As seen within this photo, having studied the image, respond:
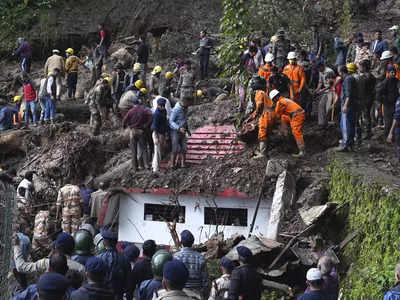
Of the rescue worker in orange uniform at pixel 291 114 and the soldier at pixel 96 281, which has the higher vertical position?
the rescue worker in orange uniform at pixel 291 114

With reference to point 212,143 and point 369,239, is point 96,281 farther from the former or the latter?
point 212,143

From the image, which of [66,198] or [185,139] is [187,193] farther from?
[66,198]

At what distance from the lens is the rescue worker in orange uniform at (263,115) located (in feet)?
52.1

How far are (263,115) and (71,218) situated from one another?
18.3 ft

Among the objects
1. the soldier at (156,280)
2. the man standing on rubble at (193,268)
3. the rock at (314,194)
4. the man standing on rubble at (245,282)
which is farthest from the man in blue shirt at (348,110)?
the soldier at (156,280)

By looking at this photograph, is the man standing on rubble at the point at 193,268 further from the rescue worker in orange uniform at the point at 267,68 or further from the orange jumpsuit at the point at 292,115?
the rescue worker in orange uniform at the point at 267,68

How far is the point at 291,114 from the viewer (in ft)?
51.9

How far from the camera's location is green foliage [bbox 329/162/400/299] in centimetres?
956

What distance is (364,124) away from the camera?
17.0m

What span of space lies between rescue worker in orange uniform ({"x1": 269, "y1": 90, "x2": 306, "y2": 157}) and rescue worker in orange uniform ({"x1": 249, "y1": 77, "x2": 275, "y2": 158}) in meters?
0.18

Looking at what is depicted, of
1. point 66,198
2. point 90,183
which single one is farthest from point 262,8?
point 66,198

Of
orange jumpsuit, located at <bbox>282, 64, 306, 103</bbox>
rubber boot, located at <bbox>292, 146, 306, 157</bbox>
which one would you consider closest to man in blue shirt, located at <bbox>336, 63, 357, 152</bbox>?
rubber boot, located at <bbox>292, 146, 306, 157</bbox>

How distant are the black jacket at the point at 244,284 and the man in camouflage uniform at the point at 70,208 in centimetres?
843

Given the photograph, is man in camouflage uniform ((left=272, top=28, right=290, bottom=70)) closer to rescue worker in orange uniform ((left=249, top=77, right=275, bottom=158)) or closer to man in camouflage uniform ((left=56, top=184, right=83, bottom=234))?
rescue worker in orange uniform ((left=249, top=77, right=275, bottom=158))
